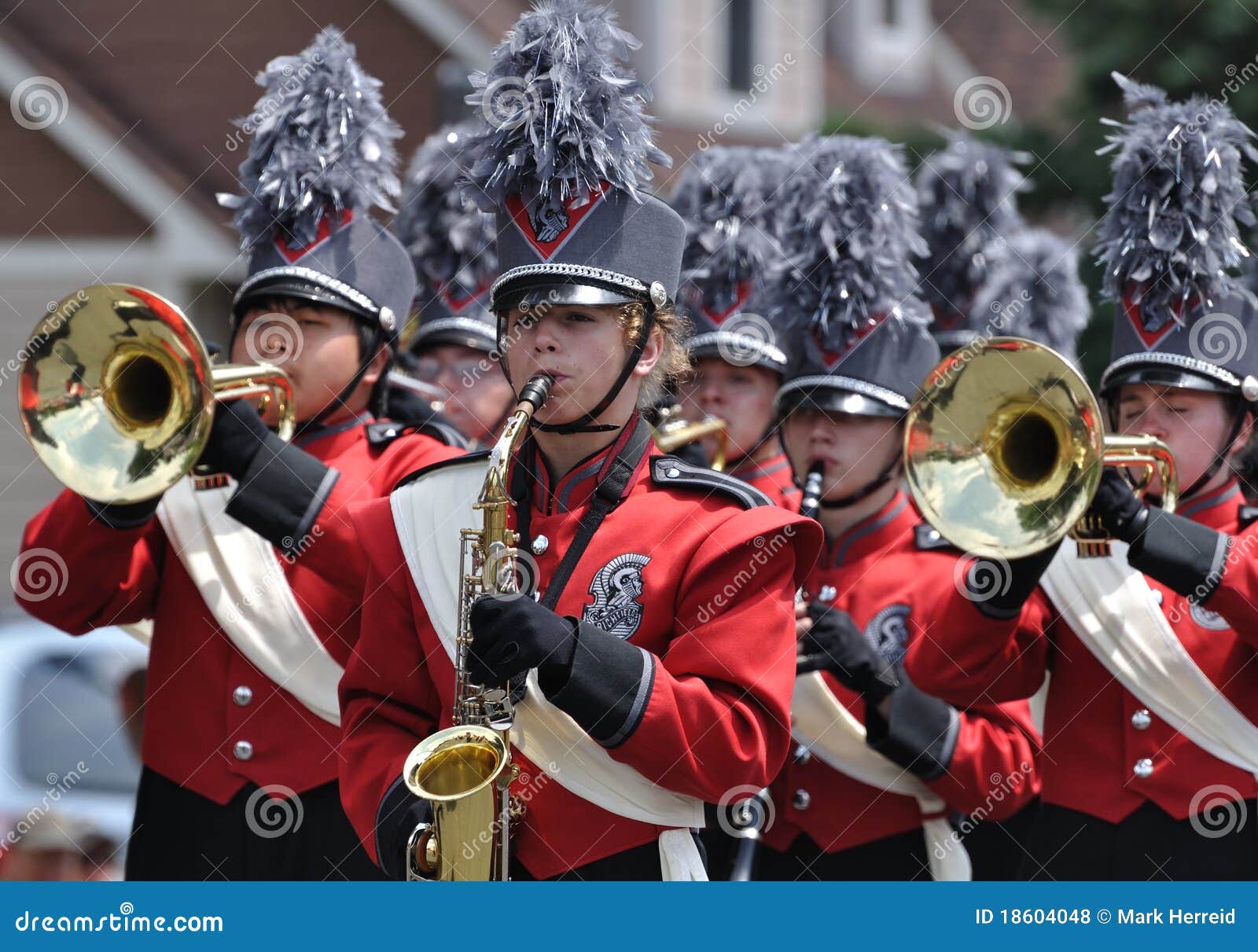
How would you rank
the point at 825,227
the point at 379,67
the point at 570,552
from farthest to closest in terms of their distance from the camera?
the point at 379,67
the point at 825,227
the point at 570,552

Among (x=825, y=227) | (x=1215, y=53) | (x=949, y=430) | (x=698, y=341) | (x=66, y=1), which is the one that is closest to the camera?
(x=949, y=430)

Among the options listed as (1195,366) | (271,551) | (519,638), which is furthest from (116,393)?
(1195,366)

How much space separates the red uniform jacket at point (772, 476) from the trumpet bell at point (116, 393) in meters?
1.85

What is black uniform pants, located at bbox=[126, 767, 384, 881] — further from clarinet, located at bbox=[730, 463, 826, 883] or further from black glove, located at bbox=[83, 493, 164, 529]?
clarinet, located at bbox=[730, 463, 826, 883]

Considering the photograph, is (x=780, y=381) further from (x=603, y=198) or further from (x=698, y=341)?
(x=603, y=198)

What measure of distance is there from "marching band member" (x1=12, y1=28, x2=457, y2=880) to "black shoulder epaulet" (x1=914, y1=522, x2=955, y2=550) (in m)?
1.34

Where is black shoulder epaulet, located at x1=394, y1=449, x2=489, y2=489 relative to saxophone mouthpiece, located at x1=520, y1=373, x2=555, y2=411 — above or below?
below

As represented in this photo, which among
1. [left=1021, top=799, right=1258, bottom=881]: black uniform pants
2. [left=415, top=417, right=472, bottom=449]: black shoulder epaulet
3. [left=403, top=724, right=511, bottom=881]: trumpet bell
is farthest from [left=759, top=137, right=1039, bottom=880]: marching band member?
[left=403, top=724, right=511, bottom=881]: trumpet bell

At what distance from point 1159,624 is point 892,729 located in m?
0.69

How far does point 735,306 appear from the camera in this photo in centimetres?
600

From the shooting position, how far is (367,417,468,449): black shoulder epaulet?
179 inches

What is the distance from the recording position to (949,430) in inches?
167

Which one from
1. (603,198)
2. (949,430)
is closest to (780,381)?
(949,430)

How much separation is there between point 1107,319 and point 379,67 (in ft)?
19.5
